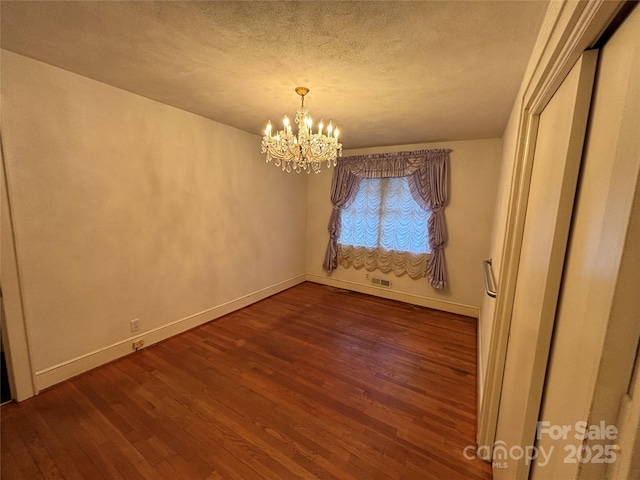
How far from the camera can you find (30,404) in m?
1.79

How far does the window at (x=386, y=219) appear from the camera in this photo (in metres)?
3.73

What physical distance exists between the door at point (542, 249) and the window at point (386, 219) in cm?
255

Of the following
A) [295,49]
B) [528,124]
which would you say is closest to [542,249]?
[528,124]

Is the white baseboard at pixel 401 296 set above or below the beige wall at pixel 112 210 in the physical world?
below

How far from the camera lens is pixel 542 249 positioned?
864 mm

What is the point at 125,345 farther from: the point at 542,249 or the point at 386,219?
the point at 386,219

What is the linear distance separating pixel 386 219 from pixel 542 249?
10.2 feet

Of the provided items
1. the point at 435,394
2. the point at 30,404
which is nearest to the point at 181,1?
the point at 30,404

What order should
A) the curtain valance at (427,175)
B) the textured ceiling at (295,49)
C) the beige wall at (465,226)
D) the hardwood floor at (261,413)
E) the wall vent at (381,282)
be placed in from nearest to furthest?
the textured ceiling at (295,49) → the hardwood floor at (261,413) → the beige wall at (465,226) → the curtain valance at (427,175) → the wall vent at (381,282)

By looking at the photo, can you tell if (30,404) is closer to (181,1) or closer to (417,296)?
(181,1)

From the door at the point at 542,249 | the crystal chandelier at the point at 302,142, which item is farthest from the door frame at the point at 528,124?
the crystal chandelier at the point at 302,142

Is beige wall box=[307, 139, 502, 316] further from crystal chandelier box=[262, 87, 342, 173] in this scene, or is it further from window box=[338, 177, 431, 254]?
crystal chandelier box=[262, 87, 342, 173]

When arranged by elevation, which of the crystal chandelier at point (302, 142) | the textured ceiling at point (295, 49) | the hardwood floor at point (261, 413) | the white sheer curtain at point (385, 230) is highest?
the textured ceiling at point (295, 49)

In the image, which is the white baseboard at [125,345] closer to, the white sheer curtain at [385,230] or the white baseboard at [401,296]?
the white baseboard at [401,296]
